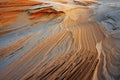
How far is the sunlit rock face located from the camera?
2.12 meters

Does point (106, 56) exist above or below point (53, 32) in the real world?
below

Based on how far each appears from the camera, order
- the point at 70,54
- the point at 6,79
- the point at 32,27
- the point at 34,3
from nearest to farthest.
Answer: the point at 6,79 < the point at 70,54 < the point at 32,27 < the point at 34,3

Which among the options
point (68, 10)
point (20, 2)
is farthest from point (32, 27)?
point (68, 10)

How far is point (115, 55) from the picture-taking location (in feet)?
8.30

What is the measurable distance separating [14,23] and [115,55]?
6.41 feet

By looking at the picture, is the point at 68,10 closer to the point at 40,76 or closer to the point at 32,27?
the point at 32,27

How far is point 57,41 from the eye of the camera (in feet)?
8.93

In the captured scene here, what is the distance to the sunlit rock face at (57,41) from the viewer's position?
6.95 ft

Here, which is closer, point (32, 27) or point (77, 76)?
point (77, 76)

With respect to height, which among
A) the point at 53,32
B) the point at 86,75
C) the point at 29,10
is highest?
the point at 29,10

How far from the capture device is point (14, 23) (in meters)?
3.28

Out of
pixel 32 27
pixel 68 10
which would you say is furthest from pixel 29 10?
pixel 68 10

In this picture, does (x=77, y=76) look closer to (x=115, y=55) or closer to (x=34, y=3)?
(x=115, y=55)

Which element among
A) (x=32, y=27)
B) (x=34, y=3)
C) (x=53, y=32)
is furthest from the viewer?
(x=34, y=3)
